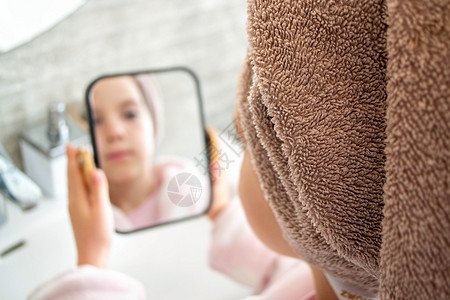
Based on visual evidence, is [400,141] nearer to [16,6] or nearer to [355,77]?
[355,77]

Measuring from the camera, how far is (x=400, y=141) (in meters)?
0.18

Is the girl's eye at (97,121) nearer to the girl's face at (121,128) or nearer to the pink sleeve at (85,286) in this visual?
the girl's face at (121,128)

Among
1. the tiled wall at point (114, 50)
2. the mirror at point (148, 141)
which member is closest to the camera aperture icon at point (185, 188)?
the mirror at point (148, 141)

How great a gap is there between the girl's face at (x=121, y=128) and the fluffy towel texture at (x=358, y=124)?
0.24 meters

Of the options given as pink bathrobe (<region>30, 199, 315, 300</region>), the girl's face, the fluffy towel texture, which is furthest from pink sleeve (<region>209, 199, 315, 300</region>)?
the fluffy towel texture

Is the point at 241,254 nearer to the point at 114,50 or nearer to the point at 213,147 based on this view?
the point at 213,147

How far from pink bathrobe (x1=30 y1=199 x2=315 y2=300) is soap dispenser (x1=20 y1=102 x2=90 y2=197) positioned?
0.58 feet

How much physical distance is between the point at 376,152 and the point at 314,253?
92 millimetres

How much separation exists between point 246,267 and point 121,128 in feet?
0.78

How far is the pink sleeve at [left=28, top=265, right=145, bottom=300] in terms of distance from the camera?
1.20ft

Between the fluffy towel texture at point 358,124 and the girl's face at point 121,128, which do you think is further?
the girl's face at point 121,128

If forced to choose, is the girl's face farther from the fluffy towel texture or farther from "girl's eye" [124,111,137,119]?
the fluffy towel texture

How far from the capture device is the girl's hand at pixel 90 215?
16.5 inches

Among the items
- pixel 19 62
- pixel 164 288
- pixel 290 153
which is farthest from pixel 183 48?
pixel 290 153
